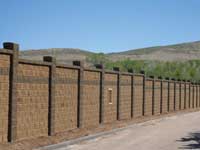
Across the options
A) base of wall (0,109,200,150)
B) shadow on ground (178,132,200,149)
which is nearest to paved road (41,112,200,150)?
shadow on ground (178,132,200,149)

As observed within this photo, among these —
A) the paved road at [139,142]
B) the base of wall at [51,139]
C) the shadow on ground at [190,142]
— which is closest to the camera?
the base of wall at [51,139]

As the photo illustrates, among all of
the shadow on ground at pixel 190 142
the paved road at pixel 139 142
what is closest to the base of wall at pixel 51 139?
the paved road at pixel 139 142

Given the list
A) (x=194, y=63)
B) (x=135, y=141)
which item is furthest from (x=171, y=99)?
(x=194, y=63)

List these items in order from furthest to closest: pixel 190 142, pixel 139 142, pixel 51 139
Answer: pixel 190 142 < pixel 139 142 < pixel 51 139

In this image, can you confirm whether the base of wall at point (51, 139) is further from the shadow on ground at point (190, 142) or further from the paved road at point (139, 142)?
the shadow on ground at point (190, 142)

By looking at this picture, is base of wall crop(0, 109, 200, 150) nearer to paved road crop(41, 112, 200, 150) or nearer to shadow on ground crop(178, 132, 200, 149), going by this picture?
paved road crop(41, 112, 200, 150)

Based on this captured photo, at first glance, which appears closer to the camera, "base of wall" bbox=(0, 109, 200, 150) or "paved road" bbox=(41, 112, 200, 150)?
"base of wall" bbox=(0, 109, 200, 150)

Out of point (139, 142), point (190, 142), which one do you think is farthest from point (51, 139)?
point (190, 142)

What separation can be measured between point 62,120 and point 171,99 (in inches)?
1144

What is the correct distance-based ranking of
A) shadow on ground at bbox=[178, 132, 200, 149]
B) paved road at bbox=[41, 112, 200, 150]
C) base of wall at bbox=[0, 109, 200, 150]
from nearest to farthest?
base of wall at bbox=[0, 109, 200, 150] → paved road at bbox=[41, 112, 200, 150] → shadow on ground at bbox=[178, 132, 200, 149]

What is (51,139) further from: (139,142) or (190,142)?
(190,142)

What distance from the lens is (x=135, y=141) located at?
2061 centimetres

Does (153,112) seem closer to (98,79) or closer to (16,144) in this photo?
(98,79)

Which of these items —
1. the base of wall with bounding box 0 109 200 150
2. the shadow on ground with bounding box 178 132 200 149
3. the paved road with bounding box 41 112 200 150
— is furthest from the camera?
the shadow on ground with bounding box 178 132 200 149
